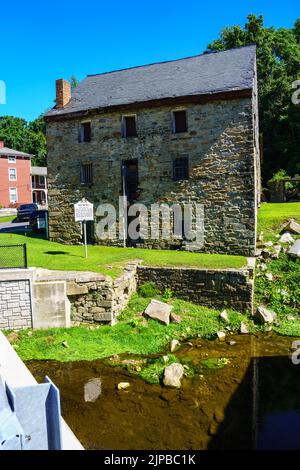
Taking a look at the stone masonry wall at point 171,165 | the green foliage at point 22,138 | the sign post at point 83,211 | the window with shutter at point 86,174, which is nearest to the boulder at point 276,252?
the stone masonry wall at point 171,165

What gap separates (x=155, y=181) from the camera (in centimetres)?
1936

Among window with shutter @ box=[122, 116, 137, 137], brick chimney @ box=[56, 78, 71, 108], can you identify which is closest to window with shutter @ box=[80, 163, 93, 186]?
window with shutter @ box=[122, 116, 137, 137]

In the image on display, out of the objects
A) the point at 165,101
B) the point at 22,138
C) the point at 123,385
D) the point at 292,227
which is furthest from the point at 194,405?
the point at 22,138

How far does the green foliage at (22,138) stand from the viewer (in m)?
62.7

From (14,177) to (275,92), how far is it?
111 ft

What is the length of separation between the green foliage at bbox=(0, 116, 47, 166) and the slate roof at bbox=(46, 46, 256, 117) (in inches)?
1719

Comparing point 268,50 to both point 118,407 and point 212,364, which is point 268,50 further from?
point 118,407

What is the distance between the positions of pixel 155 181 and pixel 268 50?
2624 cm

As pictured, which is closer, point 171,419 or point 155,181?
point 171,419

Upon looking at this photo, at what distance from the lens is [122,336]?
1210 cm

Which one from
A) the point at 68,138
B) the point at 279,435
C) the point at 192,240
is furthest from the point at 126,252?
the point at 279,435

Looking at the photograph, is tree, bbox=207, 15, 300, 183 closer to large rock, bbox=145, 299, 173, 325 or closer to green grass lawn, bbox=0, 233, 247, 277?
green grass lawn, bbox=0, 233, 247, 277

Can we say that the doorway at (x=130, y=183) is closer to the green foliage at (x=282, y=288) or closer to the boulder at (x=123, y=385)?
the green foliage at (x=282, y=288)
